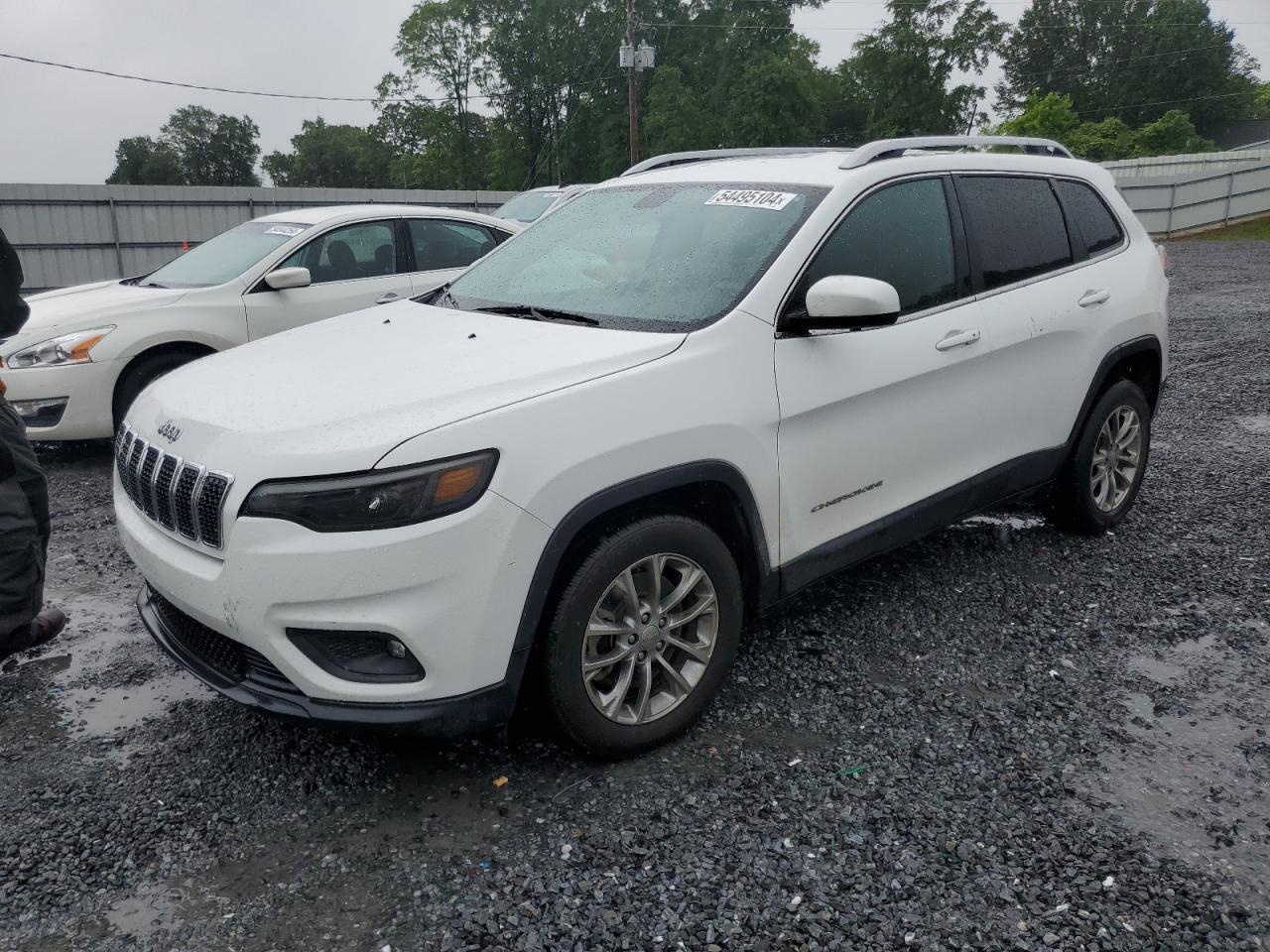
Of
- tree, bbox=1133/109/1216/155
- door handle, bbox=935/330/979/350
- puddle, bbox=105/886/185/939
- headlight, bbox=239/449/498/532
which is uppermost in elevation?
tree, bbox=1133/109/1216/155

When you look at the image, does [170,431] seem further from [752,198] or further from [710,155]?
[710,155]

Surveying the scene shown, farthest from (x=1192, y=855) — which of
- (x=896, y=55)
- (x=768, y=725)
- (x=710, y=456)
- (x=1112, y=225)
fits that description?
(x=896, y=55)

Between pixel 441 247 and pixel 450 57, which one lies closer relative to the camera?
pixel 441 247

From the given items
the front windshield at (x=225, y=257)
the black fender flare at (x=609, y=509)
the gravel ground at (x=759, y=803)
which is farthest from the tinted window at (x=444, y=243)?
the black fender flare at (x=609, y=509)

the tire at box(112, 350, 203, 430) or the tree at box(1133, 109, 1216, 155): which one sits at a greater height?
the tree at box(1133, 109, 1216, 155)

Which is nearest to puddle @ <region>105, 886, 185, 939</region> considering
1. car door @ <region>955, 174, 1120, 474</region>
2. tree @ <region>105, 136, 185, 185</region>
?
car door @ <region>955, 174, 1120, 474</region>

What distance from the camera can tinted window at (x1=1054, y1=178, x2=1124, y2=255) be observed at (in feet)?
15.7

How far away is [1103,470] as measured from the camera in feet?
16.5

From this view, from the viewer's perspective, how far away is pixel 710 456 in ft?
10.4

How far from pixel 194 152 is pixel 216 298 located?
295ft

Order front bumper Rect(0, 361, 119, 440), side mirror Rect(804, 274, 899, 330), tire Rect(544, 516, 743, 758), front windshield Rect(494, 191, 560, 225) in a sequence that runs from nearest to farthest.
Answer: tire Rect(544, 516, 743, 758) < side mirror Rect(804, 274, 899, 330) < front bumper Rect(0, 361, 119, 440) < front windshield Rect(494, 191, 560, 225)

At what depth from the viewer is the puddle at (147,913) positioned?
101 inches

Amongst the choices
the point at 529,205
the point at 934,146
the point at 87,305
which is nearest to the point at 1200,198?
the point at 529,205

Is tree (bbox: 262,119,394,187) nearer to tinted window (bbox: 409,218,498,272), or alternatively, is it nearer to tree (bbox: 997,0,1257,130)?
tree (bbox: 997,0,1257,130)
